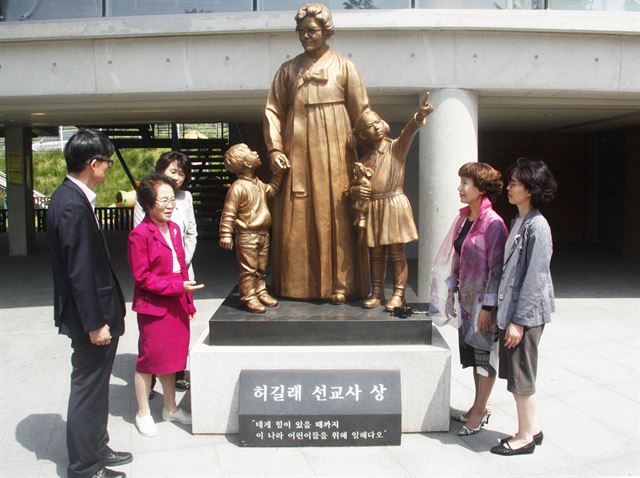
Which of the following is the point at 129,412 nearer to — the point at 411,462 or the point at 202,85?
the point at 411,462

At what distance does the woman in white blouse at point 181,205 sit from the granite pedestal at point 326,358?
2.81ft

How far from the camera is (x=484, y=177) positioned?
11.4 ft

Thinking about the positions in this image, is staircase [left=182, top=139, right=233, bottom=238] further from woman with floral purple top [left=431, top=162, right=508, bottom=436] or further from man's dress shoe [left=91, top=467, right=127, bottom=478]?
man's dress shoe [left=91, top=467, right=127, bottom=478]

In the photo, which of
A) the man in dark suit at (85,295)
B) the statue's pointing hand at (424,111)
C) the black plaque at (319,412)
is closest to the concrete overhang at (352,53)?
the statue's pointing hand at (424,111)

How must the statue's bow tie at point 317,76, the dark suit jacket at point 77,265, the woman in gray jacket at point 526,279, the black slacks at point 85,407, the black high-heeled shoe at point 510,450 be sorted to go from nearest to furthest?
the dark suit jacket at point 77,265, the black slacks at point 85,407, the woman in gray jacket at point 526,279, the black high-heeled shoe at point 510,450, the statue's bow tie at point 317,76

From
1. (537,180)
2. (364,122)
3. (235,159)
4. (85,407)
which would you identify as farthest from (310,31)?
(85,407)

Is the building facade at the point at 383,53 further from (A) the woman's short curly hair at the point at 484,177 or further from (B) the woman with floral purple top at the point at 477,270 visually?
(A) the woman's short curly hair at the point at 484,177

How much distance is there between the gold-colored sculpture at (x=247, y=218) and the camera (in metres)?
3.81

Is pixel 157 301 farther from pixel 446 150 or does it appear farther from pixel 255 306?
pixel 446 150

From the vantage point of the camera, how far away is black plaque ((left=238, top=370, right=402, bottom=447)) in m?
3.44

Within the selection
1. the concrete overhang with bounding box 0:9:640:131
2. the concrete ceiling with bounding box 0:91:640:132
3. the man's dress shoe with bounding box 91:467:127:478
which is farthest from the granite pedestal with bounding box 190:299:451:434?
the concrete ceiling with bounding box 0:91:640:132

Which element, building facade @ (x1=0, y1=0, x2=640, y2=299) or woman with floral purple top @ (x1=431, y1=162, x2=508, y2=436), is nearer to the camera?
woman with floral purple top @ (x1=431, y1=162, x2=508, y2=436)

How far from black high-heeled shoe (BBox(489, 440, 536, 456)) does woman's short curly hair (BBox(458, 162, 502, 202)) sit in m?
1.45

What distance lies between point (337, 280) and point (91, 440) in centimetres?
181
